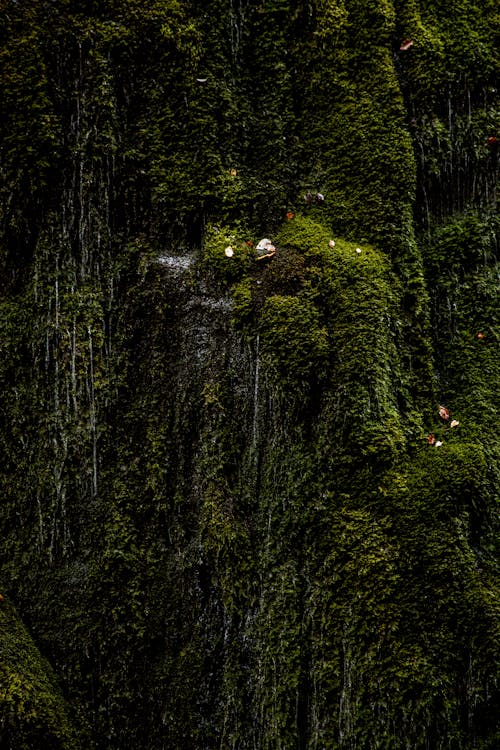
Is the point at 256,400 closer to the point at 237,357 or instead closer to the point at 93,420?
the point at 237,357

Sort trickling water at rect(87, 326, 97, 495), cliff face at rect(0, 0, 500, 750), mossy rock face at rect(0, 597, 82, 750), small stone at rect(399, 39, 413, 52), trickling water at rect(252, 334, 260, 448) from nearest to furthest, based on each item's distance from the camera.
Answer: mossy rock face at rect(0, 597, 82, 750) → cliff face at rect(0, 0, 500, 750) → trickling water at rect(252, 334, 260, 448) → trickling water at rect(87, 326, 97, 495) → small stone at rect(399, 39, 413, 52)

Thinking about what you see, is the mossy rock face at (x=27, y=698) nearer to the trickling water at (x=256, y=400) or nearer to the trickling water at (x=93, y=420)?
the trickling water at (x=93, y=420)

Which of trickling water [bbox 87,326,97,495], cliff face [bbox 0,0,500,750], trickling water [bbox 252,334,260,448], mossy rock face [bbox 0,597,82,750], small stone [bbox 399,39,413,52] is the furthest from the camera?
small stone [bbox 399,39,413,52]

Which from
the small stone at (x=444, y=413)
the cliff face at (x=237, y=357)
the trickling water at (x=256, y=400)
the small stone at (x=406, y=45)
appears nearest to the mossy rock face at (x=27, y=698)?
the cliff face at (x=237, y=357)

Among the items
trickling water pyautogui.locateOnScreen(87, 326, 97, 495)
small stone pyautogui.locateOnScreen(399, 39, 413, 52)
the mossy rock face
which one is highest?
small stone pyautogui.locateOnScreen(399, 39, 413, 52)

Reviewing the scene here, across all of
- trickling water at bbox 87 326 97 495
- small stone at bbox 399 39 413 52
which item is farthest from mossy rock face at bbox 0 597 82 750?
small stone at bbox 399 39 413 52

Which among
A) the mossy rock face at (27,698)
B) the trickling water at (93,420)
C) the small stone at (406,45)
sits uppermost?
the small stone at (406,45)

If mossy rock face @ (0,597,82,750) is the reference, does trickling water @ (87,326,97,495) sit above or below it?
above

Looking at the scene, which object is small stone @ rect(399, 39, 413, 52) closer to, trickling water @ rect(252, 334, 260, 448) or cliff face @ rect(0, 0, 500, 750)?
cliff face @ rect(0, 0, 500, 750)

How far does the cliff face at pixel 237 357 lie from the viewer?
3.51 m

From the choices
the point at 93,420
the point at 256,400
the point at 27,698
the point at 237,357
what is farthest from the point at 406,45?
the point at 27,698

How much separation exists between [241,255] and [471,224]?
1680 millimetres

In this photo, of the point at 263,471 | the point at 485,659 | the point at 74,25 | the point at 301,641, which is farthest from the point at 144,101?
the point at 485,659

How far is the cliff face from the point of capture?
351 centimetres
